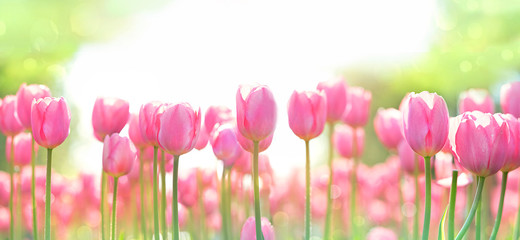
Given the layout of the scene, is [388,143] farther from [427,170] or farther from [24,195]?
[24,195]

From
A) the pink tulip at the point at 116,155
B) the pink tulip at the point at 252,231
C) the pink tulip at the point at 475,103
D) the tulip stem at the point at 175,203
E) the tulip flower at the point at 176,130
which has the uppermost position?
the pink tulip at the point at 475,103

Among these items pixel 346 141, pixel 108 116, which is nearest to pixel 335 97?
pixel 108 116

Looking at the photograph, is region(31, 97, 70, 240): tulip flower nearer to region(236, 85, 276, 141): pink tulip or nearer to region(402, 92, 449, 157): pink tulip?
region(236, 85, 276, 141): pink tulip

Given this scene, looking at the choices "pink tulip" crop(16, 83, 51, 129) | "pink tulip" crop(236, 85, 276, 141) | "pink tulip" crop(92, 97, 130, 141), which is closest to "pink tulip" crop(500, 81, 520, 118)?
"pink tulip" crop(236, 85, 276, 141)

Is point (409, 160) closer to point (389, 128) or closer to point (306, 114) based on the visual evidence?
point (389, 128)

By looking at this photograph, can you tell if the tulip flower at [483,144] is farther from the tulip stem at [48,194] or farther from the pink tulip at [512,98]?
the tulip stem at [48,194]

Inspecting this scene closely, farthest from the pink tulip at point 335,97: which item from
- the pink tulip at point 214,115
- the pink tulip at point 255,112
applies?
the pink tulip at point 255,112
